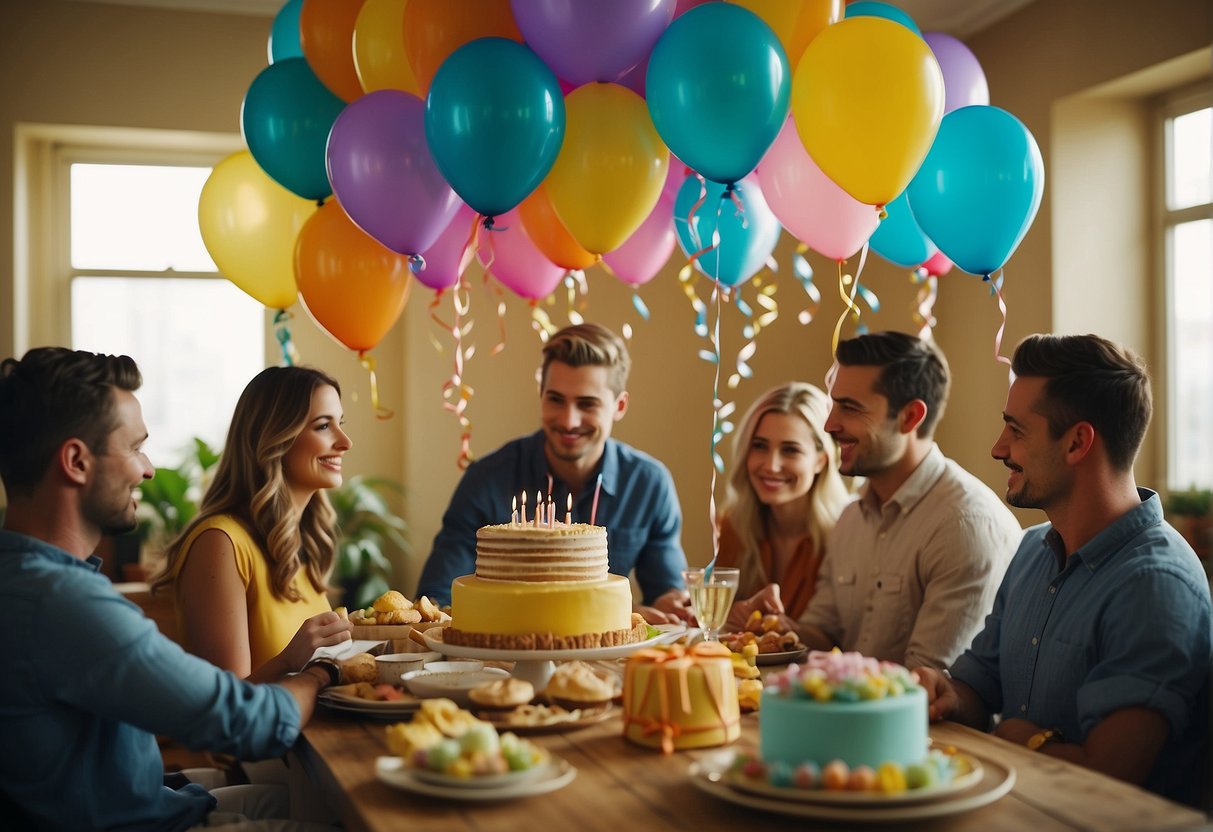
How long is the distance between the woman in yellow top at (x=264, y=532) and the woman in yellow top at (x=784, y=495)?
1.30 meters

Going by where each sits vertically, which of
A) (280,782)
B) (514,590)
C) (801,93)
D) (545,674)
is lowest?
(280,782)

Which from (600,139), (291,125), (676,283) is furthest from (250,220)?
(676,283)

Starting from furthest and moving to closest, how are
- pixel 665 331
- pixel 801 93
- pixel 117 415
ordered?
pixel 665 331, pixel 801 93, pixel 117 415

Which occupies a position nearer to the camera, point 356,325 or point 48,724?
point 48,724

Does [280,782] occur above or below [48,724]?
below

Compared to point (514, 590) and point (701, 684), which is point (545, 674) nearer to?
point (514, 590)

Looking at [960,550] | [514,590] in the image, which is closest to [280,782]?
[514,590]

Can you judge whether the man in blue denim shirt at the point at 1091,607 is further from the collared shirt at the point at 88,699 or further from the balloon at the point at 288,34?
the balloon at the point at 288,34

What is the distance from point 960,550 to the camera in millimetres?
2773

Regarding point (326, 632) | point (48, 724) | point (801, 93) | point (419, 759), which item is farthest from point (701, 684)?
point (801, 93)

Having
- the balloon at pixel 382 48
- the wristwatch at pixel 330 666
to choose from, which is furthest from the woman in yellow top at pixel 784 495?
the wristwatch at pixel 330 666

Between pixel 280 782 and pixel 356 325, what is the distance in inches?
42.8

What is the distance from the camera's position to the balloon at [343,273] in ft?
9.46

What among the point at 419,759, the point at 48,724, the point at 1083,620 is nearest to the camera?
the point at 419,759
